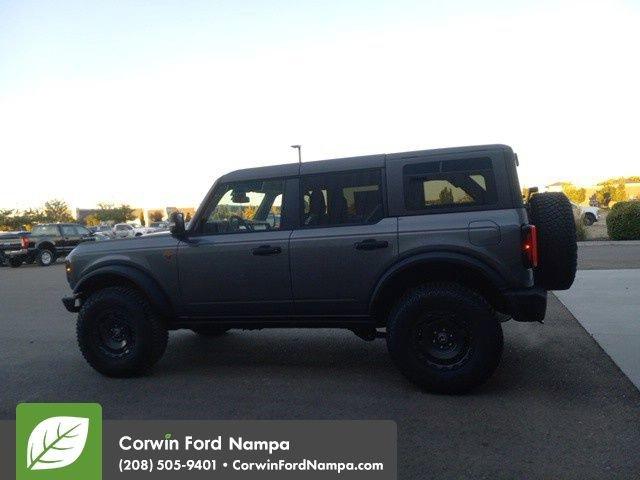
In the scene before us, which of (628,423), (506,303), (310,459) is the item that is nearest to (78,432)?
(310,459)

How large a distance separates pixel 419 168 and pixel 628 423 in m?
2.38

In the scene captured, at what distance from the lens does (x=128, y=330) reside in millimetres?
4883

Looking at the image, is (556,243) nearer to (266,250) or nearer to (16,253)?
(266,250)

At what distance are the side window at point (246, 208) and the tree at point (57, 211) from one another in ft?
238

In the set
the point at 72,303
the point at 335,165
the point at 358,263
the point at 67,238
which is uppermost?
the point at 335,165

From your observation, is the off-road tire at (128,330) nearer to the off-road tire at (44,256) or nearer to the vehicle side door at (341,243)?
the vehicle side door at (341,243)

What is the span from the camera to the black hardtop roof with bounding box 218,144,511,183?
4.18 m

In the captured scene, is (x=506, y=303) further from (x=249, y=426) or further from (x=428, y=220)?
(x=249, y=426)

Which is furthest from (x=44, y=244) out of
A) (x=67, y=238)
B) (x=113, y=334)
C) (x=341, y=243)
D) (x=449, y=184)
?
(x=449, y=184)

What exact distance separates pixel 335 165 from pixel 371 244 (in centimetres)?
83

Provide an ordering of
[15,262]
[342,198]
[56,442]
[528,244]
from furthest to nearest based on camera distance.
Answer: [15,262]
[342,198]
[528,244]
[56,442]

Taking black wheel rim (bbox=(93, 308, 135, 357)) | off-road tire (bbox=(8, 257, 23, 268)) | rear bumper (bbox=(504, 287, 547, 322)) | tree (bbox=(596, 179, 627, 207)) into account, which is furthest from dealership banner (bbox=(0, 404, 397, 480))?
tree (bbox=(596, 179, 627, 207))

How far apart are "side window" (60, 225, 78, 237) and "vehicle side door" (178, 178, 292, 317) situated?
17.7 m

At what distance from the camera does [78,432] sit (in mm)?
3330
